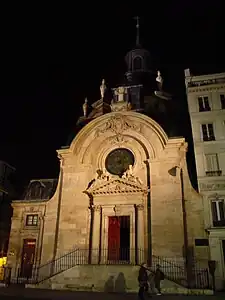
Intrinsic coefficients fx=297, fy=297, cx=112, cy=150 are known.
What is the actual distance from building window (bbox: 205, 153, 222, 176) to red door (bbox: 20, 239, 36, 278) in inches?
596

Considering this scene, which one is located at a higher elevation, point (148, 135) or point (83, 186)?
point (148, 135)

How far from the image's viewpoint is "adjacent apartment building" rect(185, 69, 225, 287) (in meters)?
19.5

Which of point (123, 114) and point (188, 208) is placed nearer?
point (188, 208)

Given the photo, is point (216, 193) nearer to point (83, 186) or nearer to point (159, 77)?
point (83, 186)

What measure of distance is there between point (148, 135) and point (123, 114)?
2899 millimetres

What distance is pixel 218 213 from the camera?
20.2 m

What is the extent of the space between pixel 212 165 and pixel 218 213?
3500mm

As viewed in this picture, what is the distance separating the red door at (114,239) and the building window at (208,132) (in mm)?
9279

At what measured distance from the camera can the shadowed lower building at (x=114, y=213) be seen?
64.5 ft

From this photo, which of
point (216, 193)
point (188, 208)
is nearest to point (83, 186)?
point (188, 208)

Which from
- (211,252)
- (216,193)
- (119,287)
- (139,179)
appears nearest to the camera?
(119,287)

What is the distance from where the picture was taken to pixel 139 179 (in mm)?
23016

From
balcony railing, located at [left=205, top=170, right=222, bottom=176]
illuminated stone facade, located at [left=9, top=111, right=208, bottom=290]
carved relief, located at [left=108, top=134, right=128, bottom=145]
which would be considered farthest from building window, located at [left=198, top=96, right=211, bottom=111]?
carved relief, located at [left=108, top=134, right=128, bottom=145]

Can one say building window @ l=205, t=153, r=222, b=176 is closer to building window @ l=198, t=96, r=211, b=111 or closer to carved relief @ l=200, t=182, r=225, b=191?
carved relief @ l=200, t=182, r=225, b=191
